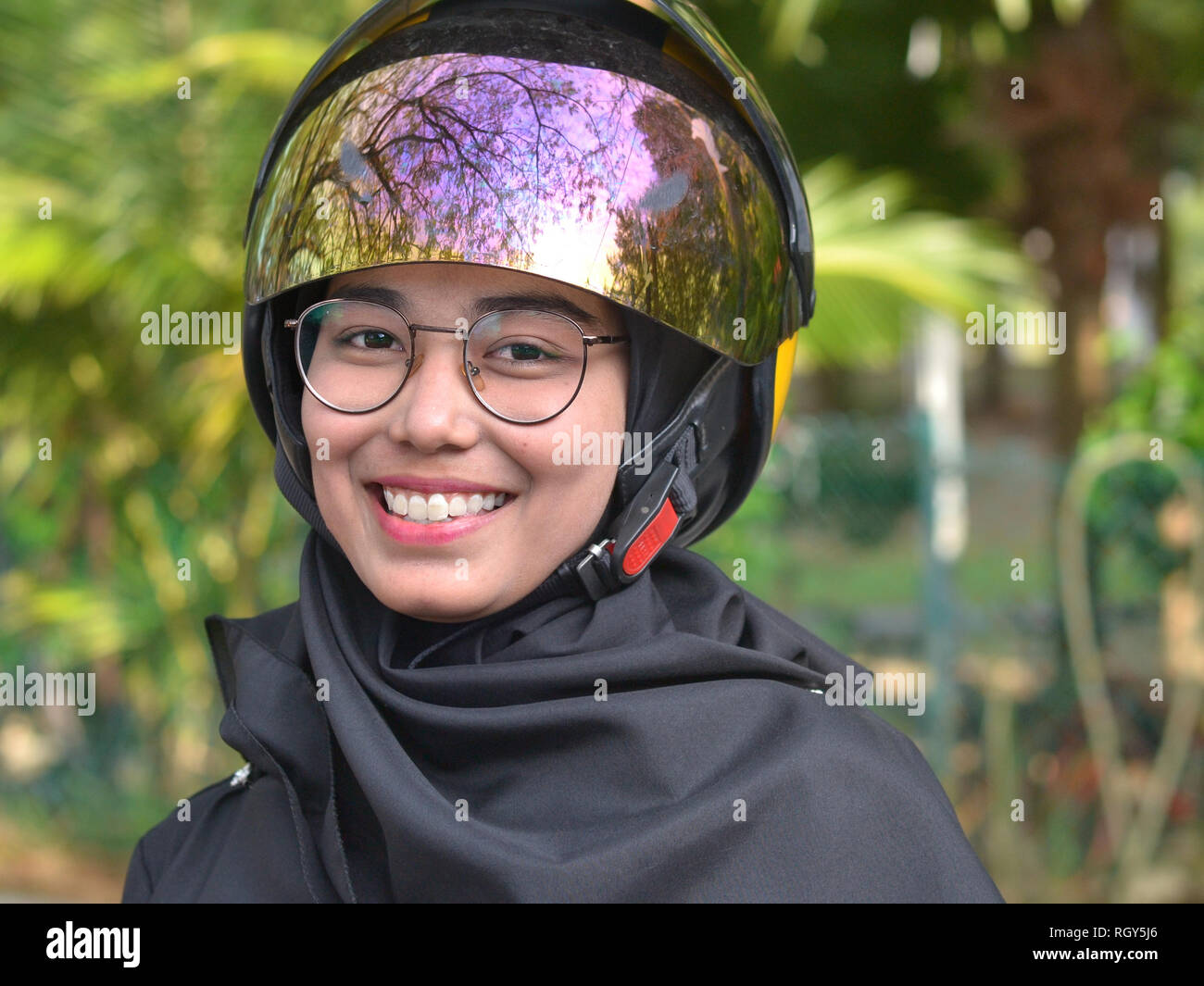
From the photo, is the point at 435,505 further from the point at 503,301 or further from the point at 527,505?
the point at 503,301

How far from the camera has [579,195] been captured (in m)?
1.39

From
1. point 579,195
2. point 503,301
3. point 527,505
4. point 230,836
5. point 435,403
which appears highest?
point 579,195

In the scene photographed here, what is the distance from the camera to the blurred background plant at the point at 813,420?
158 inches

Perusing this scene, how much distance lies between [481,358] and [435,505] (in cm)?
17

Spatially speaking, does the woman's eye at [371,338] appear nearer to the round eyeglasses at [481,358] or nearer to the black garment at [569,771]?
the round eyeglasses at [481,358]

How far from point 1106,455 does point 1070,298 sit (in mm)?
1460

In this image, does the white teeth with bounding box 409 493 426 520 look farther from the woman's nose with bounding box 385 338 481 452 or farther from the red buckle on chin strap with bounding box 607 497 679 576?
the red buckle on chin strap with bounding box 607 497 679 576

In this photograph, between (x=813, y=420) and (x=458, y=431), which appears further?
(x=813, y=420)

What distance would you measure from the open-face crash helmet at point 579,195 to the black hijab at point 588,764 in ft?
0.25

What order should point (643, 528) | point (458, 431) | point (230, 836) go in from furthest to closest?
point (230, 836) < point (643, 528) < point (458, 431)

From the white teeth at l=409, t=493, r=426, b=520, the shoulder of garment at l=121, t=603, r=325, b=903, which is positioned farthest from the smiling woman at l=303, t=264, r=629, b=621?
the shoulder of garment at l=121, t=603, r=325, b=903

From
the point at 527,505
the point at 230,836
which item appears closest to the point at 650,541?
the point at 527,505

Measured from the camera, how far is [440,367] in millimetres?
1346
